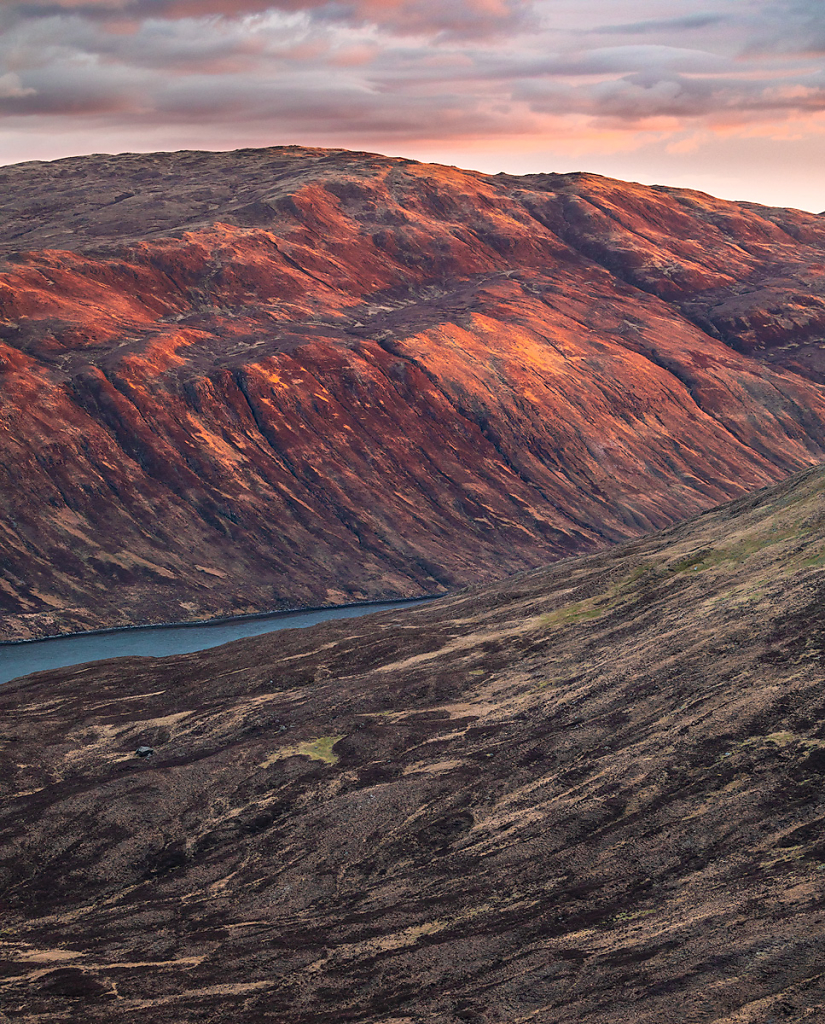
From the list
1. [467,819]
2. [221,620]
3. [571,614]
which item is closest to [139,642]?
[221,620]

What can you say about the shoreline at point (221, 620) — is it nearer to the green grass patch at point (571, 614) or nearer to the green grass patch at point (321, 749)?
the green grass patch at point (571, 614)

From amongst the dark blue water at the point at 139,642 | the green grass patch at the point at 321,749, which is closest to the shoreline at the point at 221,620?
the dark blue water at the point at 139,642

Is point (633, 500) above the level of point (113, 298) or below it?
below

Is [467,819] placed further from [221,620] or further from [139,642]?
[221,620]

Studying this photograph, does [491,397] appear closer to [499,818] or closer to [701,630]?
[701,630]

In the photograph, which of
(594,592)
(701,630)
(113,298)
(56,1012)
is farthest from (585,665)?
(113,298)
